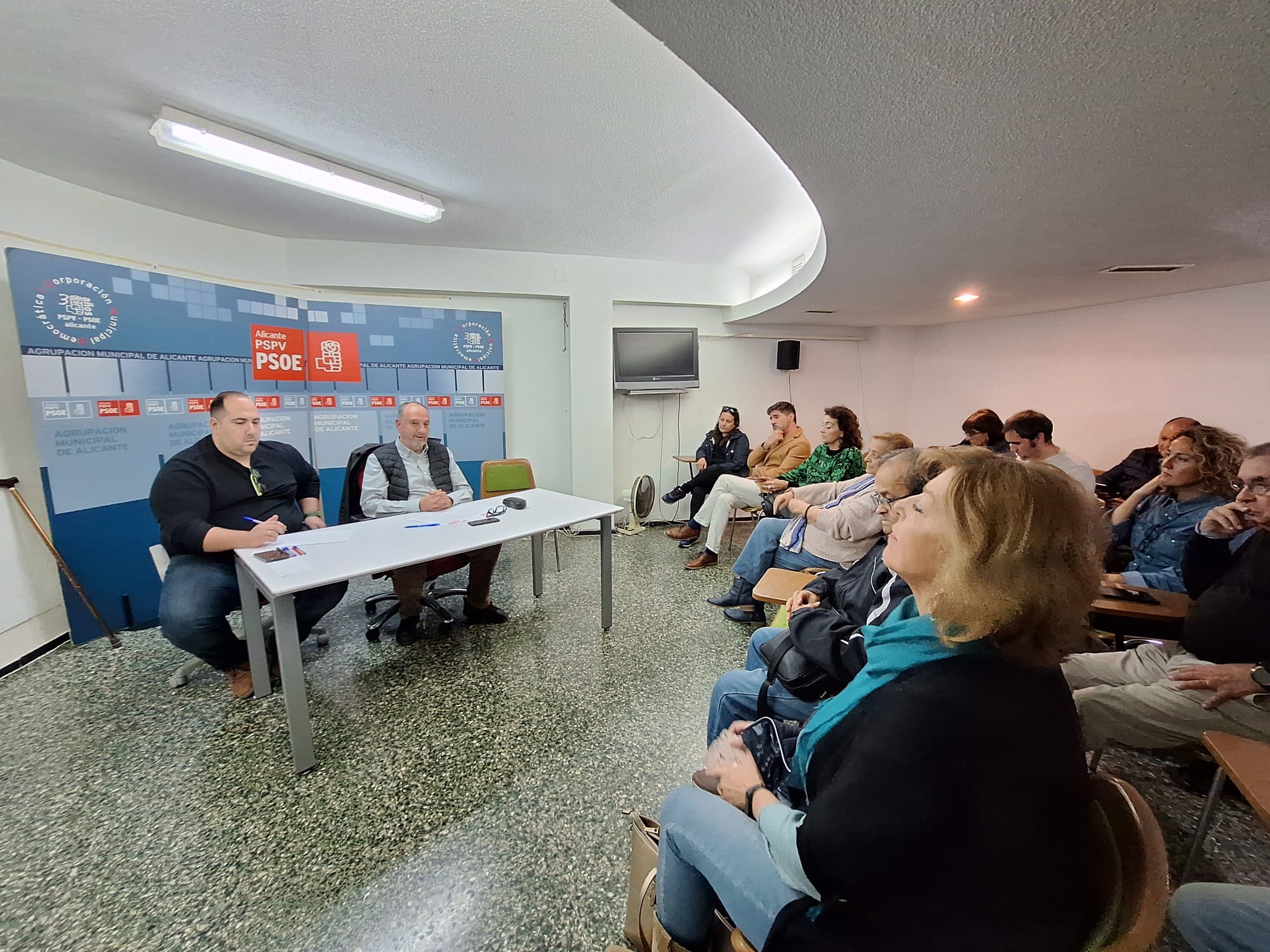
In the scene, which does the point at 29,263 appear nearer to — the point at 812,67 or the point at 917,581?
the point at 812,67

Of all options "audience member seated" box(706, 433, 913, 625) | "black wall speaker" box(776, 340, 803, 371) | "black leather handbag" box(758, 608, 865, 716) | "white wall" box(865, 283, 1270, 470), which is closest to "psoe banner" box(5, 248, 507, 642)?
"audience member seated" box(706, 433, 913, 625)

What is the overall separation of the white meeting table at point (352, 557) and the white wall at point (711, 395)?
230 cm

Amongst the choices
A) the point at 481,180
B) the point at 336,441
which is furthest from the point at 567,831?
the point at 336,441

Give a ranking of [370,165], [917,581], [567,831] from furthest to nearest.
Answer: [370,165] → [567,831] → [917,581]

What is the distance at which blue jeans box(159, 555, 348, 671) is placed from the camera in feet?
6.63

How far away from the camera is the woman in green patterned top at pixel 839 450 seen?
340 centimetres

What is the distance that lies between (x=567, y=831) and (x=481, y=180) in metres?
3.29

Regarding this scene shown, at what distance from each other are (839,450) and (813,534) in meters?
1.20

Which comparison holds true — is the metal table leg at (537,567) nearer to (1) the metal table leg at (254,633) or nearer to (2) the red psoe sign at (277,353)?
(1) the metal table leg at (254,633)

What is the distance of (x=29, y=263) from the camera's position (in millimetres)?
2336

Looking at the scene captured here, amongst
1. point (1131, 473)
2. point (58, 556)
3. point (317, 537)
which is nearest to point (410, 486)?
point (317, 537)

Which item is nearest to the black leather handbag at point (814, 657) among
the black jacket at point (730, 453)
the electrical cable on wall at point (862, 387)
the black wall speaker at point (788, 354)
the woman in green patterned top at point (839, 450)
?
the woman in green patterned top at point (839, 450)

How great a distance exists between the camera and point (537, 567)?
3219 mm

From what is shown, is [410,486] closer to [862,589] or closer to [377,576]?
[377,576]
